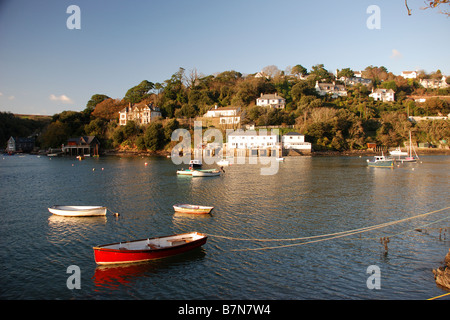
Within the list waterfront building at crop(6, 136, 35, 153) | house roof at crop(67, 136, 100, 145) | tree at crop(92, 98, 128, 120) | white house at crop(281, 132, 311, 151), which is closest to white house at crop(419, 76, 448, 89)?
white house at crop(281, 132, 311, 151)

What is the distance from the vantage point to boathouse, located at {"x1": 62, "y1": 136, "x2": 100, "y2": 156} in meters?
109

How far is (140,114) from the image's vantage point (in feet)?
381

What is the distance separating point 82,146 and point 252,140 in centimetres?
6332

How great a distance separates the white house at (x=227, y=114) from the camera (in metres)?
103

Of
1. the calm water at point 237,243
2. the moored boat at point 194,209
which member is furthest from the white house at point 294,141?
the moored boat at point 194,209

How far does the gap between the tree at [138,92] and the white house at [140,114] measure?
1249 centimetres

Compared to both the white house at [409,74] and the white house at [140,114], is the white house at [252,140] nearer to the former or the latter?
the white house at [140,114]

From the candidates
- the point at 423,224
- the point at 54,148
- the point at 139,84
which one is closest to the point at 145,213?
the point at 423,224

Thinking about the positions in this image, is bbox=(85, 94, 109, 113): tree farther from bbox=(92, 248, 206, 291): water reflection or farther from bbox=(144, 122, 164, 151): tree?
bbox=(92, 248, 206, 291): water reflection

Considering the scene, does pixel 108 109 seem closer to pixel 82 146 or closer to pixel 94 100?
pixel 94 100

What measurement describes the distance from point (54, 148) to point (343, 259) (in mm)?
124566

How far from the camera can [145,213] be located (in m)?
27.1

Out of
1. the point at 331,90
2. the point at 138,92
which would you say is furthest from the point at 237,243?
the point at 138,92
